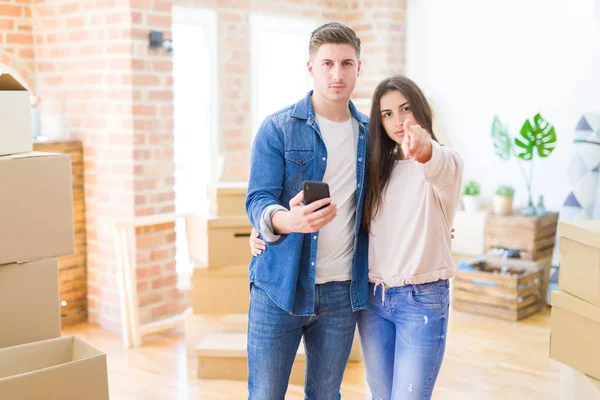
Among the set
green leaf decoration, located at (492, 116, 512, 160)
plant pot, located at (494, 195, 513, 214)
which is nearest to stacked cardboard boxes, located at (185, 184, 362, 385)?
plant pot, located at (494, 195, 513, 214)

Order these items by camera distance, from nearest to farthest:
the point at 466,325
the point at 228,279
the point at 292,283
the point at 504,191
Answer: the point at 292,283 → the point at 228,279 → the point at 466,325 → the point at 504,191

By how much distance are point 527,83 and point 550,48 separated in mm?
278

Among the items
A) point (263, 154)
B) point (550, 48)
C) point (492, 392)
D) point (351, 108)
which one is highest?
point (550, 48)

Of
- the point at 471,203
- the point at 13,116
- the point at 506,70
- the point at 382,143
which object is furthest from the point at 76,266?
the point at 506,70

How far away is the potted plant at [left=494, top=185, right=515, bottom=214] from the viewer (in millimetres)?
4797

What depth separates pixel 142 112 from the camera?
13.3ft

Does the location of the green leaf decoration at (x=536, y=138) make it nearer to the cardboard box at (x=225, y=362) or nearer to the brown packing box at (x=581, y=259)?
the cardboard box at (x=225, y=362)

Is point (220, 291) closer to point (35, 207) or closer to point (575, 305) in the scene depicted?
point (35, 207)

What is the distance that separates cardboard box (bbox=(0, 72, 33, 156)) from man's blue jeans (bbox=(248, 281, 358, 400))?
814 millimetres

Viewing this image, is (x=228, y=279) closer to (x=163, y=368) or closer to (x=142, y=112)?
(x=163, y=368)

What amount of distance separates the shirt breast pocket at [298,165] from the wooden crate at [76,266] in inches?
100

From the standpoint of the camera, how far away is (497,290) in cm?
451

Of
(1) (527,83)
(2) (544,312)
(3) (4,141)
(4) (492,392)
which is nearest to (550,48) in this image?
(1) (527,83)

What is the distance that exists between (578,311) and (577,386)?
26 cm
